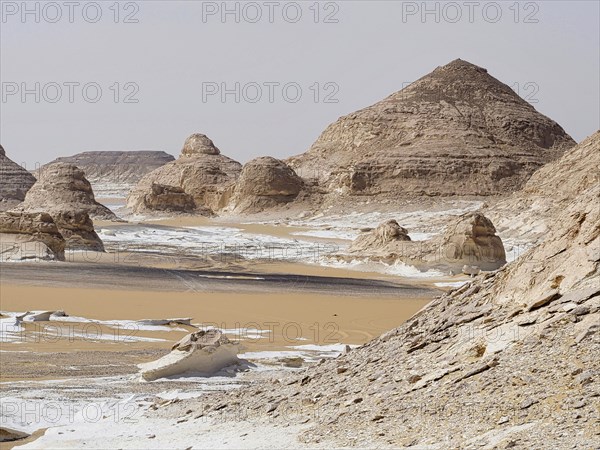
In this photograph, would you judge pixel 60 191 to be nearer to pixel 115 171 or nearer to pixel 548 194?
pixel 548 194

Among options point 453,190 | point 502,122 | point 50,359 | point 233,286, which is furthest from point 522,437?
point 502,122

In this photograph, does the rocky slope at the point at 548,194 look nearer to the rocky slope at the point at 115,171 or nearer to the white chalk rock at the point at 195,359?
the white chalk rock at the point at 195,359

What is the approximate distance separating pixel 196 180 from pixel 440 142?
20.0 meters

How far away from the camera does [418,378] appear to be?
7426mm

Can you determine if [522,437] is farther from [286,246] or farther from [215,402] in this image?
[286,246]

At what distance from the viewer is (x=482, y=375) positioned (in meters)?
6.93

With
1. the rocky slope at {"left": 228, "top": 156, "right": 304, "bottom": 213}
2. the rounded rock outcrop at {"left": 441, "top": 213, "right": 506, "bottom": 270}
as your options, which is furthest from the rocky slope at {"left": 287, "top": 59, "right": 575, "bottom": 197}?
the rounded rock outcrop at {"left": 441, "top": 213, "right": 506, "bottom": 270}

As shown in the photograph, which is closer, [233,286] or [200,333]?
[200,333]

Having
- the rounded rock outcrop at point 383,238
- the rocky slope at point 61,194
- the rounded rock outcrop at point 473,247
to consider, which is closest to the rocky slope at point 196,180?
the rocky slope at point 61,194

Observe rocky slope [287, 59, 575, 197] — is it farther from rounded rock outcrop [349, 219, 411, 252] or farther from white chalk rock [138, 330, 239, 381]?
white chalk rock [138, 330, 239, 381]

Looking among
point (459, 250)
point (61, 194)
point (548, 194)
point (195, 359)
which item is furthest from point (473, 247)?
point (61, 194)

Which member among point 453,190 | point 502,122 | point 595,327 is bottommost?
point 595,327

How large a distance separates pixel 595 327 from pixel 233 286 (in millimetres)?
17361

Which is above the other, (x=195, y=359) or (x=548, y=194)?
(x=548, y=194)
